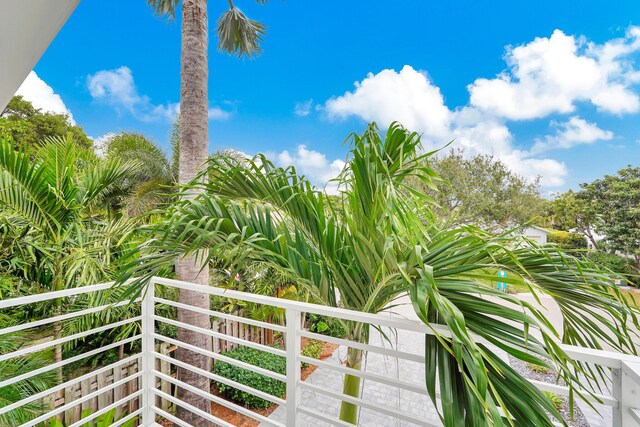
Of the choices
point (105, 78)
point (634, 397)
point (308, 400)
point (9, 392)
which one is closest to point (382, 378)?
point (634, 397)

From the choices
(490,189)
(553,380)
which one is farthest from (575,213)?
(553,380)

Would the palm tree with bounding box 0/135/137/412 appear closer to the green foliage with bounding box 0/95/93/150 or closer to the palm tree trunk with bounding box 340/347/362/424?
the palm tree trunk with bounding box 340/347/362/424

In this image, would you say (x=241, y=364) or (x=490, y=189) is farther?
(x=490, y=189)

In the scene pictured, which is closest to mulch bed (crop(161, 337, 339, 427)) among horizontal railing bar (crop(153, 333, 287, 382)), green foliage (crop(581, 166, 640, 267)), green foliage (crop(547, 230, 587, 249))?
horizontal railing bar (crop(153, 333, 287, 382))

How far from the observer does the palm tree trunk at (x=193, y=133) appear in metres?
2.54

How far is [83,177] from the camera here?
2457 millimetres

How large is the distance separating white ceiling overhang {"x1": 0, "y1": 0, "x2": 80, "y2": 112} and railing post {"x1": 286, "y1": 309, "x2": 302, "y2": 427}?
112 cm

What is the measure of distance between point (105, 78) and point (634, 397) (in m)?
23.8

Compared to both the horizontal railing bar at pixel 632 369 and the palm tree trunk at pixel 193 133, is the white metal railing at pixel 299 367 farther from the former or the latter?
the palm tree trunk at pixel 193 133

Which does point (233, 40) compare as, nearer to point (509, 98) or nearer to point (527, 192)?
point (527, 192)

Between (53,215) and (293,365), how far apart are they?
190 centimetres

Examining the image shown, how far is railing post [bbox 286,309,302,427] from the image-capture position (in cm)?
130

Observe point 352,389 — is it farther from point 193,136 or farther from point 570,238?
point 570,238

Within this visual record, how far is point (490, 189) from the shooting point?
13430mm
